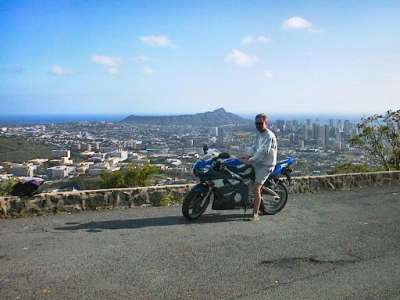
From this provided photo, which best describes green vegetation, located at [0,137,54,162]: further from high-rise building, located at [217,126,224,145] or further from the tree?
the tree

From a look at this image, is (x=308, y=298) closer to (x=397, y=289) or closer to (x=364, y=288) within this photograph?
(x=364, y=288)

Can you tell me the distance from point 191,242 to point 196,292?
6.20ft

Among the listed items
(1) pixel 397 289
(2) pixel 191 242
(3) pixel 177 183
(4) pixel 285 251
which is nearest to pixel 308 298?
(1) pixel 397 289

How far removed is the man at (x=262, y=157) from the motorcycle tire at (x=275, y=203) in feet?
1.57

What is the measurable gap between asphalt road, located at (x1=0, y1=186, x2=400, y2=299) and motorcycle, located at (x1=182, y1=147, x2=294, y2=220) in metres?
0.27

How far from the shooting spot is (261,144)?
8.20 m

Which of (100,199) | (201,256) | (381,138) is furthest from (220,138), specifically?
(201,256)

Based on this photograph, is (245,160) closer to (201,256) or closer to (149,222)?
(149,222)

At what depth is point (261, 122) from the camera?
26.8 ft

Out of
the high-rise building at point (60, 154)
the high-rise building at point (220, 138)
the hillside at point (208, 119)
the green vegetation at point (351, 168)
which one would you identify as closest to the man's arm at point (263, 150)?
the high-rise building at point (220, 138)

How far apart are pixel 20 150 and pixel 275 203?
14.0m

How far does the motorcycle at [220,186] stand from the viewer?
8172 mm

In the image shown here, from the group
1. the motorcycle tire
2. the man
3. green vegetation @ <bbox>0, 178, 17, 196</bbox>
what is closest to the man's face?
the man

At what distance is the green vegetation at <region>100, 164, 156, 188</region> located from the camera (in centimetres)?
1072
